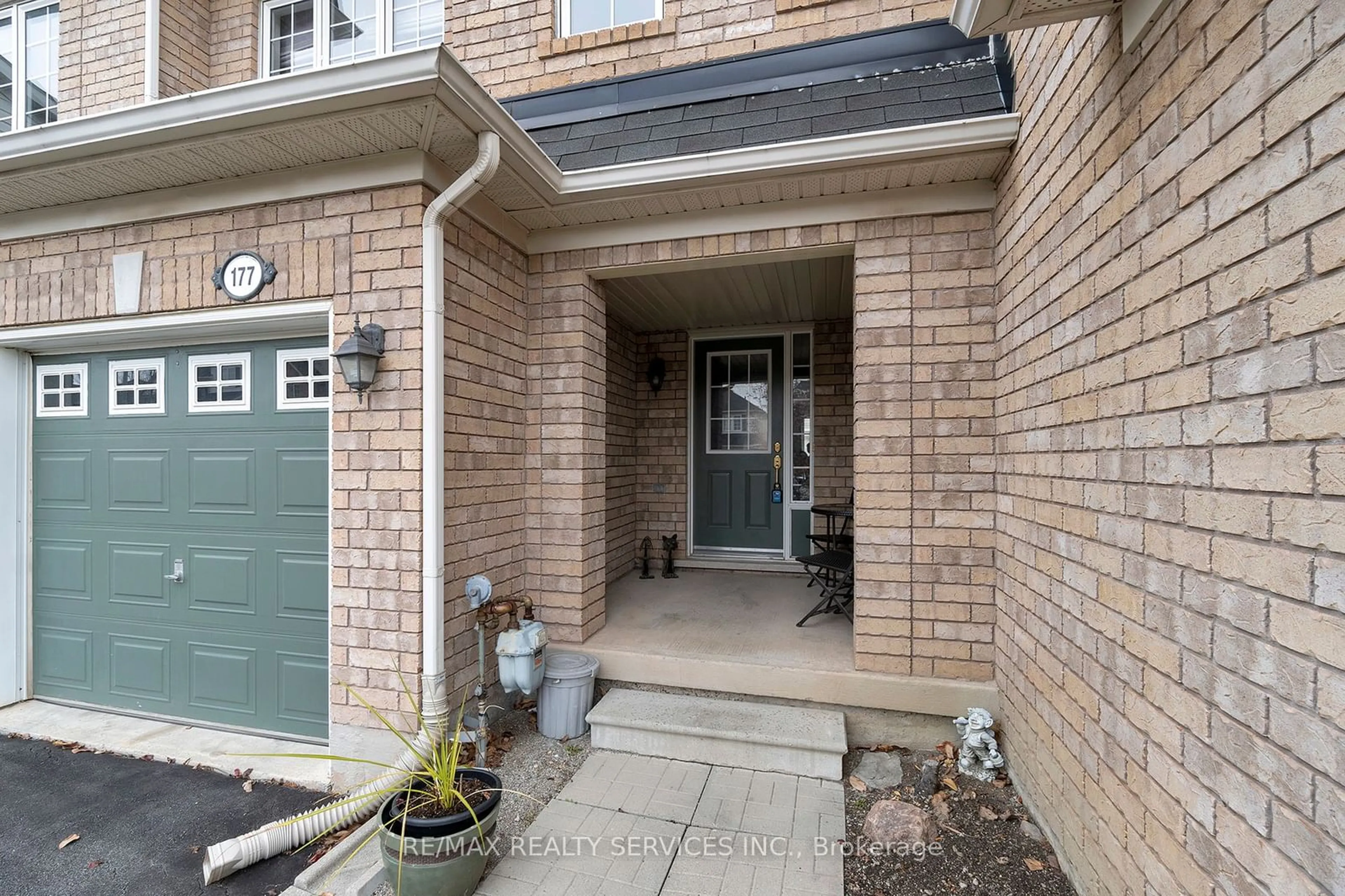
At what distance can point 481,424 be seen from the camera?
308 cm

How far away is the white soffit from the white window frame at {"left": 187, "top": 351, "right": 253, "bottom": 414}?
3.61m

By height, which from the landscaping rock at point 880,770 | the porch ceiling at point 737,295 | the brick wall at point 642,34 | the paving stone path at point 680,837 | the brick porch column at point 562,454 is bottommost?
the paving stone path at point 680,837

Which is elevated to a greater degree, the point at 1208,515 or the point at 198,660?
the point at 1208,515

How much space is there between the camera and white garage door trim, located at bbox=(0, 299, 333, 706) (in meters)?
3.23

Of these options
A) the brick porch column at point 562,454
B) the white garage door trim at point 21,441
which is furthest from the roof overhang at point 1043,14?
the white garage door trim at point 21,441

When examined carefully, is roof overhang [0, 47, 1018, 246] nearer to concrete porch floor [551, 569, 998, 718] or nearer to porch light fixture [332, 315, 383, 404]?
porch light fixture [332, 315, 383, 404]

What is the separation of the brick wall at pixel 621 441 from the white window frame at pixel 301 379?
2.41m

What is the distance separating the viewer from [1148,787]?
5.07ft

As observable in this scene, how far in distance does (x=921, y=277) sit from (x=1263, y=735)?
7.58 ft

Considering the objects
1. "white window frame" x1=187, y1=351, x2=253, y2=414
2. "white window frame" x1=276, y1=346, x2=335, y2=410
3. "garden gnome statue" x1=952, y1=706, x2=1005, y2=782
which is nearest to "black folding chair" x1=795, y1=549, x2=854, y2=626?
"garden gnome statue" x1=952, y1=706, x2=1005, y2=782

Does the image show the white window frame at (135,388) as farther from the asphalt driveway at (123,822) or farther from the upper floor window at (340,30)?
the upper floor window at (340,30)

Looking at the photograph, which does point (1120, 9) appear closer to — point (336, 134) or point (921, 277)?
point (921, 277)

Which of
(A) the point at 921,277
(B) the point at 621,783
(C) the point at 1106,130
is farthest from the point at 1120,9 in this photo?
(B) the point at 621,783

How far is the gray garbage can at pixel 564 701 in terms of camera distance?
3.03m
